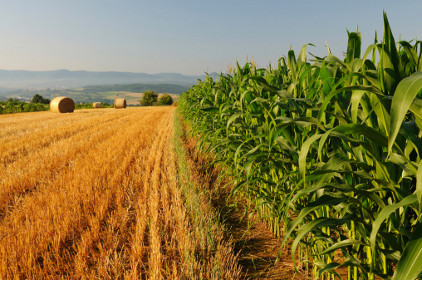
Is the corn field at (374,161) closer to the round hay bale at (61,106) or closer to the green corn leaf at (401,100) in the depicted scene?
the green corn leaf at (401,100)

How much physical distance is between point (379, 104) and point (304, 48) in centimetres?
127

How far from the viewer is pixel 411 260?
40.1 inches

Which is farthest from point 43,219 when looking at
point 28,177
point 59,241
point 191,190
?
point 28,177

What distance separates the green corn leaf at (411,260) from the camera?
3.27ft

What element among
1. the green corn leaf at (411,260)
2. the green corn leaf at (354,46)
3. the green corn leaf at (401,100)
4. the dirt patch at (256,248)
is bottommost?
the dirt patch at (256,248)

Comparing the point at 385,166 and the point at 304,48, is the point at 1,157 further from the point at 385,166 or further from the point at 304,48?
the point at 385,166

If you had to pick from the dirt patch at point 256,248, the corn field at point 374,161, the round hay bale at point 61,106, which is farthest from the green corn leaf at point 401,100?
the round hay bale at point 61,106

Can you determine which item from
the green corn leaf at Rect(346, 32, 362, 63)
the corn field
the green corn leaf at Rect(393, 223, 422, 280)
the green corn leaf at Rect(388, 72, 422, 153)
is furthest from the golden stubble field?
the green corn leaf at Rect(346, 32, 362, 63)

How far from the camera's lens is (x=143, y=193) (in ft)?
12.3

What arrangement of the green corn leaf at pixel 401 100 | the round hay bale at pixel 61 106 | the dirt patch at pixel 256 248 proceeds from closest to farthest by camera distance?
the green corn leaf at pixel 401 100, the dirt patch at pixel 256 248, the round hay bale at pixel 61 106

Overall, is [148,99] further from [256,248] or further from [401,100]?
[401,100]

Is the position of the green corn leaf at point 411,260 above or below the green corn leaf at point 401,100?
below

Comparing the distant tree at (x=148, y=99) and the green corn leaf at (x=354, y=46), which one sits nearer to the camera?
the green corn leaf at (x=354, y=46)

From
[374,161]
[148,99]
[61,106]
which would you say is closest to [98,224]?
[374,161]
